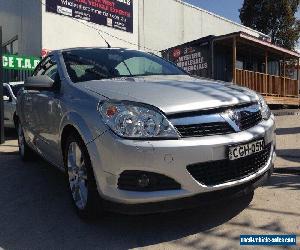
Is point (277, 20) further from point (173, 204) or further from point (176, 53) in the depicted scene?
point (173, 204)

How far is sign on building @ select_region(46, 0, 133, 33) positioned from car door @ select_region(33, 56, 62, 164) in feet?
36.7

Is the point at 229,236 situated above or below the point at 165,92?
below

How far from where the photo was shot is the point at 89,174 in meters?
3.41

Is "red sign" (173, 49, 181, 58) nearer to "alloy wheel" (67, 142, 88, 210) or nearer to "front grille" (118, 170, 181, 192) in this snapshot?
"alloy wheel" (67, 142, 88, 210)

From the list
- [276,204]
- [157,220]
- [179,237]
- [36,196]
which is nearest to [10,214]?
[36,196]

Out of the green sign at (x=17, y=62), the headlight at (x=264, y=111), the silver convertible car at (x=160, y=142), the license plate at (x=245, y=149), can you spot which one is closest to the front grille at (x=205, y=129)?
the silver convertible car at (x=160, y=142)

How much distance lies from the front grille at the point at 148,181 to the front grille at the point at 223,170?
0.57 feet

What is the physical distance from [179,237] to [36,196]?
Result: 1.95m

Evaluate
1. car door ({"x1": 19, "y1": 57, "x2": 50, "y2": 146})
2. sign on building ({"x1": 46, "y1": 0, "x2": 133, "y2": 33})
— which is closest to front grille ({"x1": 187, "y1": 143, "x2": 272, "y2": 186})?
car door ({"x1": 19, "y1": 57, "x2": 50, "y2": 146})

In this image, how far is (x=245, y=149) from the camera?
11.0 ft

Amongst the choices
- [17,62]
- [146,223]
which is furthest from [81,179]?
[17,62]

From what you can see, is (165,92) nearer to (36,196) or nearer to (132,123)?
(132,123)

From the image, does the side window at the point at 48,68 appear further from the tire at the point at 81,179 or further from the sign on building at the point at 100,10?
the sign on building at the point at 100,10

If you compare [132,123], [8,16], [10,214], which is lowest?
[10,214]
